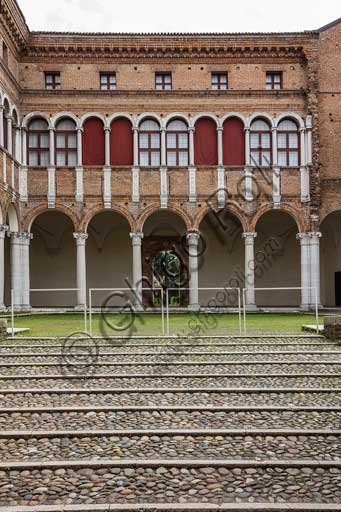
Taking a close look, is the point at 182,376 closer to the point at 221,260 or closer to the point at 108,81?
the point at 108,81

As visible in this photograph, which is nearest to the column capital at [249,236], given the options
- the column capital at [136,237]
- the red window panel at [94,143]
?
the column capital at [136,237]

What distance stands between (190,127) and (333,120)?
6948mm

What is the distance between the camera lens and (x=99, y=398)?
28.3ft

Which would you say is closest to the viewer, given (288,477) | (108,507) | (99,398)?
(108,507)

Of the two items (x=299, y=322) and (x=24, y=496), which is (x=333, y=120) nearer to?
(x=299, y=322)

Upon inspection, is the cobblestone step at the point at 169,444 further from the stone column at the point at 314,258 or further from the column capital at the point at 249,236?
the stone column at the point at 314,258

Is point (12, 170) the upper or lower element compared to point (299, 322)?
upper

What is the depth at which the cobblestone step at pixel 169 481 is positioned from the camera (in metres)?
5.23

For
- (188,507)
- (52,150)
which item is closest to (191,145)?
(52,150)

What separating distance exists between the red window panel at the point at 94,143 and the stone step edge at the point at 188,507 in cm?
2213

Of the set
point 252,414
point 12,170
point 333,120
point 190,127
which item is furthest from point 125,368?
point 333,120

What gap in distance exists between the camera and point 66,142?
2602 cm

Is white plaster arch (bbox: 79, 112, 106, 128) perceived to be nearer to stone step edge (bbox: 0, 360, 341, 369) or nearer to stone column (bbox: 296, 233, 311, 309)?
stone column (bbox: 296, 233, 311, 309)

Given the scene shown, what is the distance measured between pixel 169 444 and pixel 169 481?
3.46ft
